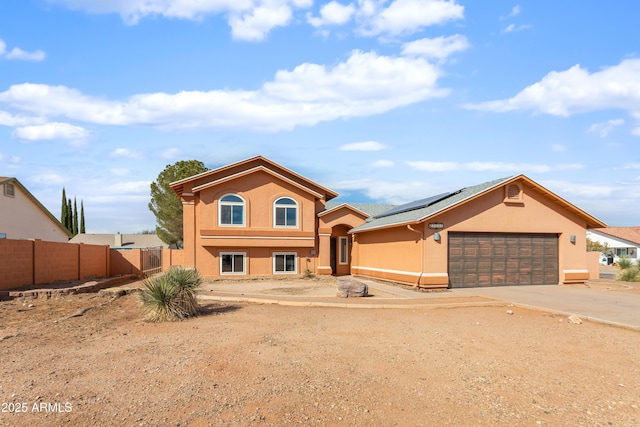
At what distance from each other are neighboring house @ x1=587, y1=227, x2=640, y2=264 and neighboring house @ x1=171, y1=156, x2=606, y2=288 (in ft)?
144

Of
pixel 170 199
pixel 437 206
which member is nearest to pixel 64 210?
pixel 170 199

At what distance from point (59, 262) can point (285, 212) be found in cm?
1181

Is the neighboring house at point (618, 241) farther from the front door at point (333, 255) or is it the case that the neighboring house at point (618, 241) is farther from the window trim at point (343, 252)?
the front door at point (333, 255)

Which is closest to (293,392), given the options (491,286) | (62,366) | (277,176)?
(62,366)

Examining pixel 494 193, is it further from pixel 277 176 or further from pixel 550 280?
pixel 277 176

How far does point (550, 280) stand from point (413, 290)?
731 cm

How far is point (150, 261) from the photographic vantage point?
31.6 m

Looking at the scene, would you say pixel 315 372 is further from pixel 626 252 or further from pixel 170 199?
pixel 626 252

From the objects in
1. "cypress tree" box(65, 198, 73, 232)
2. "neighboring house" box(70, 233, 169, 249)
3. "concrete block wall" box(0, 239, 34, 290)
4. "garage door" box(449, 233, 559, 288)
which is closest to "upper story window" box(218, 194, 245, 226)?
"concrete block wall" box(0, 239, 34, 290)

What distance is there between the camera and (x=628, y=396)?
639 cm

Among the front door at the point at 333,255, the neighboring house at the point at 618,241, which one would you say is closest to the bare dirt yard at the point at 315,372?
the front door at the point at 333,255

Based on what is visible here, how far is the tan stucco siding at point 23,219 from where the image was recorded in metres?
29.1

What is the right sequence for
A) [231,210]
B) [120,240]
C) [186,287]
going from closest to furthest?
[186,287] → [231,210] → [120,240]

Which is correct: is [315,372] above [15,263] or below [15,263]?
below
